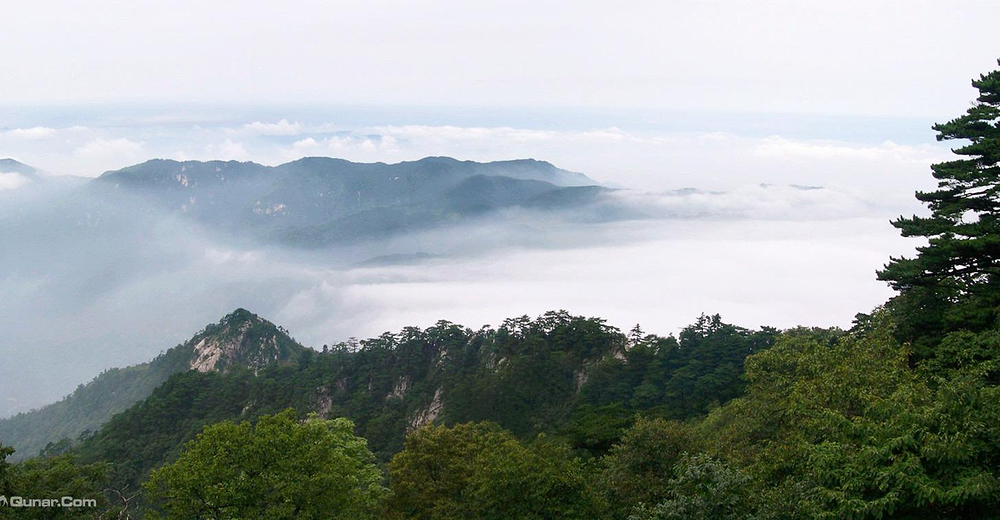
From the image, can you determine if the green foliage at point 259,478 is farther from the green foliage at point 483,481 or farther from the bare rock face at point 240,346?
the bare rock face at point 240,346

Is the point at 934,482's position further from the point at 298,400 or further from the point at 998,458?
the point at 298,400

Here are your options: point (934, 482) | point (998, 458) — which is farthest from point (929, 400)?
point (934, 482)

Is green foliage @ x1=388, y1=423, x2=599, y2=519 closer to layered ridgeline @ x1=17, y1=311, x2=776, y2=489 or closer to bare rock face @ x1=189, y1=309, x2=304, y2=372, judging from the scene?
layered ridgeline @ x1=17, y1=311, x2=776, y2=489

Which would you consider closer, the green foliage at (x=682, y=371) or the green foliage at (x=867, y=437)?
the green foliage at (x=867, y=437)

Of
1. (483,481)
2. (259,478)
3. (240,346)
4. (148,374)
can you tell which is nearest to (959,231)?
(483,481)

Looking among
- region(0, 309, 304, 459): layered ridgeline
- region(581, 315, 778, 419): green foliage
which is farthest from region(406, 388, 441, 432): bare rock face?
region(0, 309, 304, 459): layered ridgeline

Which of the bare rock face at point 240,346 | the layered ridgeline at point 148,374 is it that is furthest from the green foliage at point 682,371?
the bare rock face at point 240,346
